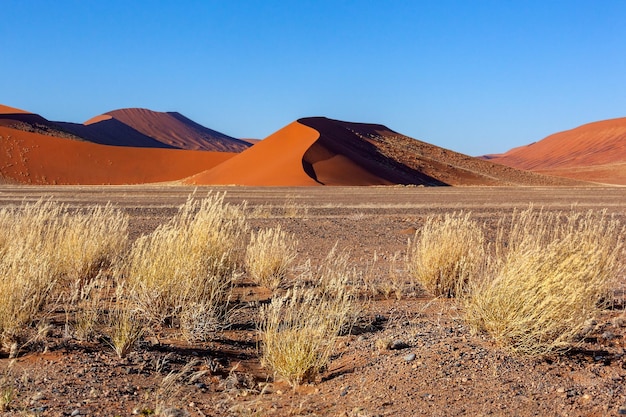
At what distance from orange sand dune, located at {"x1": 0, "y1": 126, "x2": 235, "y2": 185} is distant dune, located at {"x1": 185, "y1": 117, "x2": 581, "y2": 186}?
16.3 m

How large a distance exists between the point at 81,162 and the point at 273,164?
28.4m

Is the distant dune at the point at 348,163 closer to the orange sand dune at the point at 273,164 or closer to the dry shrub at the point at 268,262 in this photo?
the orange sand dune at the point at 273,164

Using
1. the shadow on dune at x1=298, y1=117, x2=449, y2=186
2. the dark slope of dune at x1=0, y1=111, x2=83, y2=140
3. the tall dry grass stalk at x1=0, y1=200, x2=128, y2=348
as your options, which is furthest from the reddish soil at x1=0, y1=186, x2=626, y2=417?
the dark slope of dune at x1=0, y1=111, x2=83, y2=140

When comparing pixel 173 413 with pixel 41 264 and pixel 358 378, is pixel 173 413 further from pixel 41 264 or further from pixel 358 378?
pixel 41 264

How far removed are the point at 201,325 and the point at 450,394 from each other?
228cm

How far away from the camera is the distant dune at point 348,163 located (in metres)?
65.4

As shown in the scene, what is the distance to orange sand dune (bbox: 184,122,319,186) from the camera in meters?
62.8

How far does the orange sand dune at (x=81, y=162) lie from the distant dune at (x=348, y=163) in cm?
1627

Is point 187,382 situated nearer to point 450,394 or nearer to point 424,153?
point 450,394

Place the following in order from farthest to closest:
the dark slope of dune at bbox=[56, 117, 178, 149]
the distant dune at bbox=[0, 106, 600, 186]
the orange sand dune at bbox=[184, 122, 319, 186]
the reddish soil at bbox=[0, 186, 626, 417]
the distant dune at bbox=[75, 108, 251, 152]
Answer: the distant dune at bbox=[75, 108, 251, 152]
the dark slope of dune at bbox=[56, 117, 178, 149]
the distant dune at bbox=[0, 106, 600, 186]
the orange sand dune at bbox=[184, 122, 319, 186]
the reddish soil at bbox=[0, 186, 626, 417]

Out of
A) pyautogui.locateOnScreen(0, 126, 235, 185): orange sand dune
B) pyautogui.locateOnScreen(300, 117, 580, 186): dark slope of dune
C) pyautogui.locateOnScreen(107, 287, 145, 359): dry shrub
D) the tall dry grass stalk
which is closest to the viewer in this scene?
pyautogui.locateOnScreen(107, 287, 145, 359): dry shrub

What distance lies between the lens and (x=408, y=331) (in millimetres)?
5770

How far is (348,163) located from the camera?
2736 inches

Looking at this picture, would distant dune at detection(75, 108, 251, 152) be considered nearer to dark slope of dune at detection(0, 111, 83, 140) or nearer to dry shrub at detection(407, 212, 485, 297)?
dark slope of dune at detection(0, 111, 83, 140)
